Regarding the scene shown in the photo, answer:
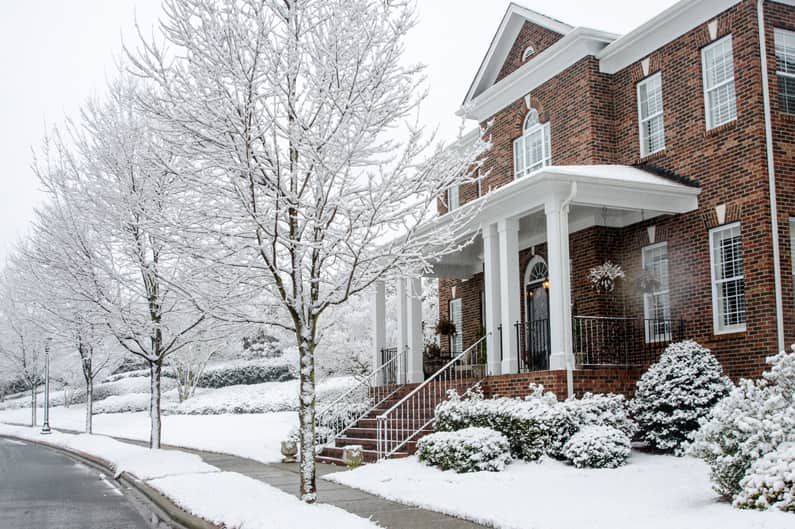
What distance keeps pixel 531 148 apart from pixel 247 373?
93.7 feet

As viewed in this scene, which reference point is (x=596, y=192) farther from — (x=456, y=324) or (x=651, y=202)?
(x=456, y=324)

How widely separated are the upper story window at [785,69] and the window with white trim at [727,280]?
7.53 ft

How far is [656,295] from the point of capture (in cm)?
1527

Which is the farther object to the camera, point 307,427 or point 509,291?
point 509,291

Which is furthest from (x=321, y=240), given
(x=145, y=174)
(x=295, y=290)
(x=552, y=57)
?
(x=552, y=57)

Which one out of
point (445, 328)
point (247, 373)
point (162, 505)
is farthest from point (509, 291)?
point (247, 373)

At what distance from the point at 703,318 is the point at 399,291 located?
7431 mm

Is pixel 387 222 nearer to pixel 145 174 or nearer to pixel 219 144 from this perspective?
pixel 219 144

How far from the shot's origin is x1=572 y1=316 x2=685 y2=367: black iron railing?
586 inches

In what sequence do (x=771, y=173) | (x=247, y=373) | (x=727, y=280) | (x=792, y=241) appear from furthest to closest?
(x=247, y=373), (x=727, y=280), (x=792, y=241), (x=771, y=173)

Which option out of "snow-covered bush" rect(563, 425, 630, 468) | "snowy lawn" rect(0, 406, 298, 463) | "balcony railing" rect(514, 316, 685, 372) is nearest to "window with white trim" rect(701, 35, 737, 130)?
"balcony railing" rect(514, 316, 685, 372)

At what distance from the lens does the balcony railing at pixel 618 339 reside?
584 inches

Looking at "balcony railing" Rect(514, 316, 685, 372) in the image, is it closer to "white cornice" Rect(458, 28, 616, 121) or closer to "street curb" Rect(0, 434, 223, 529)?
"white cornice" Rect(458, 28, 616, 121)

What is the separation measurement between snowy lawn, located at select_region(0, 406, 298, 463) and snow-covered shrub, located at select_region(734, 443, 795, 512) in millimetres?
11374
